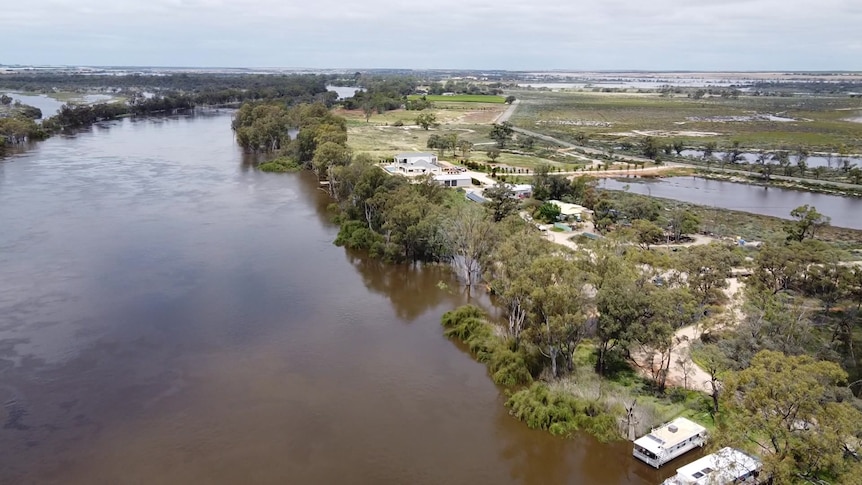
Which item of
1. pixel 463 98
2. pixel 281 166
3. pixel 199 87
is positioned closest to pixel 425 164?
pixel 281 166

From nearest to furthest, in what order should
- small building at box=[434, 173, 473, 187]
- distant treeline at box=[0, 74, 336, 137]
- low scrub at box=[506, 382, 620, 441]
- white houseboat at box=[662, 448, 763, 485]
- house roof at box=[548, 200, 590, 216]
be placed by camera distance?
white houseboat at box=[662, 448, 763, 485] < low scrub at box=[506, 382, 620, 441] < house roof at box=[548, 200, 590, 216] < small building at box=[434, 173, 473, 187] < distant treeline at box=[0, 74, 336, 137]

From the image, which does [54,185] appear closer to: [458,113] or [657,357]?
[657,357]

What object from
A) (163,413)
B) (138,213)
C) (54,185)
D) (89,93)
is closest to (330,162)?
(138,213)

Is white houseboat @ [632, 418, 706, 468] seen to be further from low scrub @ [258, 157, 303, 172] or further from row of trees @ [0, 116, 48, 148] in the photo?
row of trees @ [0, 116, 48, 148]

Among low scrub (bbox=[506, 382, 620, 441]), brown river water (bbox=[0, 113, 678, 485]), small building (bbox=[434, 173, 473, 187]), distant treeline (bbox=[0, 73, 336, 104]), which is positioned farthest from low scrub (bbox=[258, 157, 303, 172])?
distant treeline (bbox=[0, 73, 336, 104])

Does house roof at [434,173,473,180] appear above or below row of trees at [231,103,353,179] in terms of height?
below

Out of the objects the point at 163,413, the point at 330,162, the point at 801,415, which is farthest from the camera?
the point at 330,162

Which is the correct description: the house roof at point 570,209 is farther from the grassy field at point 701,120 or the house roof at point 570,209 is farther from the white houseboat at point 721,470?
the grassy field at point 701,120
